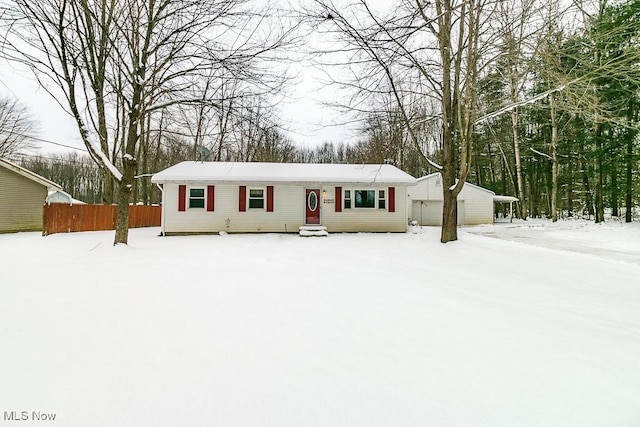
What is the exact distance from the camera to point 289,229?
14.8m

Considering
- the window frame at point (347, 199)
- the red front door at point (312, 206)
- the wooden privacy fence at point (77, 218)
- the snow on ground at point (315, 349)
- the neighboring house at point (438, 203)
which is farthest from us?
the neighboring house at point (438, 203)

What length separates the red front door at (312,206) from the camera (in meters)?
15.0

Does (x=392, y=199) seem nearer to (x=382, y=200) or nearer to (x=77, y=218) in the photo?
(x=382, y=200)

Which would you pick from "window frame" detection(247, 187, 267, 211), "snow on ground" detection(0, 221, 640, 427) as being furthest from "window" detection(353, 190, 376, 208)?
"snow on ground" detection(0, 221, 640, 427)

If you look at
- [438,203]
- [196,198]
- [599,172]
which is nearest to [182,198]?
Answer: [196,198]

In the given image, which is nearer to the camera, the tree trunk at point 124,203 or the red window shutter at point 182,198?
the tree trunk at point 124,203

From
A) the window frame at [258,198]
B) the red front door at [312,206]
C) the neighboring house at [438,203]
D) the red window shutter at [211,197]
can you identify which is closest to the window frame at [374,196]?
the red front door at [312,206]

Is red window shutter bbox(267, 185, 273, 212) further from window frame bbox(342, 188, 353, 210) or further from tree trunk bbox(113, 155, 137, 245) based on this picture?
tree trunk bbox(113, 155, 137, 245)

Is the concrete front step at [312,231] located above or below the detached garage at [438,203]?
below

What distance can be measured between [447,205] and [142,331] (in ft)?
34.9

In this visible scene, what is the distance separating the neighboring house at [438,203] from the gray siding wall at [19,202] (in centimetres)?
2314

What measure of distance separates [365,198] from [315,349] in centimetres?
1296

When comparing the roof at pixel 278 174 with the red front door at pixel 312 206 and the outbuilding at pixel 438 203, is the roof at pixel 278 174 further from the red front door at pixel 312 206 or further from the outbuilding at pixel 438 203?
the outbuilding at pixel 438 203

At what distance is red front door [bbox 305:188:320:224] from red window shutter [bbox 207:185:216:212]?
4345 millimetres
